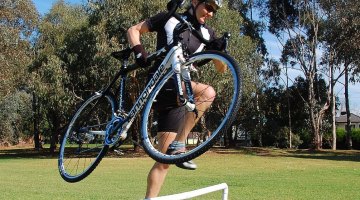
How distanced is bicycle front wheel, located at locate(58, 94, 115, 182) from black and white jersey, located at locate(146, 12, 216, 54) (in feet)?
3.08

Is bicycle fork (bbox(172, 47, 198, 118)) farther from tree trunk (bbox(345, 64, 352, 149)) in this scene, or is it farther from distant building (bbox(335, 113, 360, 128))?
distant building (bbox(335, 113, 360, 128))

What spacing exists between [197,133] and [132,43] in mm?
1936

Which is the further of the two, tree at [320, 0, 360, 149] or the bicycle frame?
tree at [320, 0, 360, 149]

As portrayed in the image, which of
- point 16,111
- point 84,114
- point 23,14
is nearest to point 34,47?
point 23,14

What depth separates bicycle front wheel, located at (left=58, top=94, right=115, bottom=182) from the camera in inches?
213

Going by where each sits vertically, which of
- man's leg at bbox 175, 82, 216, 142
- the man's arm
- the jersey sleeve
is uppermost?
the jersey sleeve

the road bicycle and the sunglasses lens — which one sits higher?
the sunglasses lens

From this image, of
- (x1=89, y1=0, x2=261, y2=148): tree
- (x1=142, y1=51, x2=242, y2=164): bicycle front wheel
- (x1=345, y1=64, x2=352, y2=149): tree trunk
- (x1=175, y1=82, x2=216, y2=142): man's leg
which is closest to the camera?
(x1=142, y1=51, x2=242, y2=164): bicycle front wheel

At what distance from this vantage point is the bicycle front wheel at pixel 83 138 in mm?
5402

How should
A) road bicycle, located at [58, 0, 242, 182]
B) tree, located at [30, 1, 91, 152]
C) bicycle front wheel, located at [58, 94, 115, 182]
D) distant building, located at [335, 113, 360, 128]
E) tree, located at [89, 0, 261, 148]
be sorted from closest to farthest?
road bicycle, located at [58, 0, 242, 182] < bicycle front wheel, located at [58, 94, 115, 182] < tree, located at [89, 0, 261, 148] < tree, located at [30, 1, 91, 152] < distant building, located at [335, 113, 360, 128]

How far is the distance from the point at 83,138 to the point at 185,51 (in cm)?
191

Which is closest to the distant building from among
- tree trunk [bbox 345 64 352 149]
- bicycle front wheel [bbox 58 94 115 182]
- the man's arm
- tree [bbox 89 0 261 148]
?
tree trunk [bbox 345 64 352 149]

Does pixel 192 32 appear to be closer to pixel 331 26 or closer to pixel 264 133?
pixel 331 26

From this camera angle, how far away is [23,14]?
135 ft
